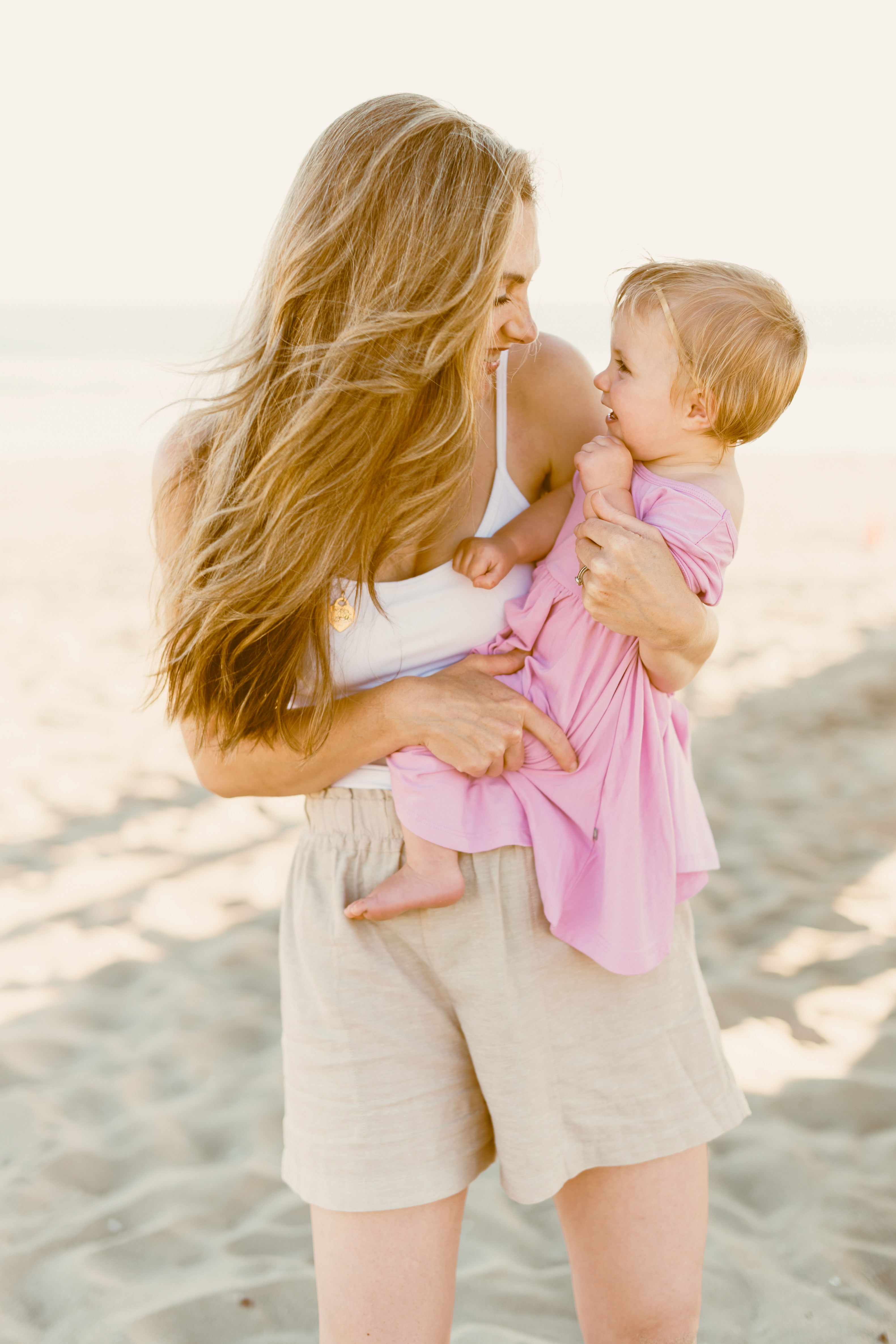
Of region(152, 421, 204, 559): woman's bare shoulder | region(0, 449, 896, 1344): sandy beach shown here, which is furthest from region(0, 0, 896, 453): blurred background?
region(152, 421, 204, 559): woman's bare shoulder

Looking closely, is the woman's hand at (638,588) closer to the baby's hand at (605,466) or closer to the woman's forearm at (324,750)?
the baby's hand at (605,466)

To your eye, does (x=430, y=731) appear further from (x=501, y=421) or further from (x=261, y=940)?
(x=261, y=940)

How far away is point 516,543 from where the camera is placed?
1.60 m

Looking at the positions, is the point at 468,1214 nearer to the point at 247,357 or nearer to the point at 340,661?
the point at 340,661

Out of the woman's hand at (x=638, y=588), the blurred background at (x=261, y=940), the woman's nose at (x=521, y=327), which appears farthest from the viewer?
the blurred background at (x=261, y=940)

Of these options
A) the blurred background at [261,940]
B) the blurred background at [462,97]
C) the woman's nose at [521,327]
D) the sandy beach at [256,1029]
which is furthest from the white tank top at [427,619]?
the blurred background at [462,97]

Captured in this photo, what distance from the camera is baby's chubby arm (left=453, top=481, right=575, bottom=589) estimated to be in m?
1.55

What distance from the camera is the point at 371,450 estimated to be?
1.50m

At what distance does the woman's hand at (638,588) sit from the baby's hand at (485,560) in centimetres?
11

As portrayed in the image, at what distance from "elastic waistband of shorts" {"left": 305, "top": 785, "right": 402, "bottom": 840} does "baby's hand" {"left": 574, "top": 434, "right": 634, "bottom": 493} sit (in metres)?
0.54

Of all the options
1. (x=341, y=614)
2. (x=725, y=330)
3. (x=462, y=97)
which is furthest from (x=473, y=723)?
(x=462, y=97)

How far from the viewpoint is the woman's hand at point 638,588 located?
4.69ft

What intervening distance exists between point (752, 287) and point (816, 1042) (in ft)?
7.54

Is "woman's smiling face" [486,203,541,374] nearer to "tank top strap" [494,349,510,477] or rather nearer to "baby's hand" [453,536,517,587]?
"tank top strap" [494,349,510,477]
